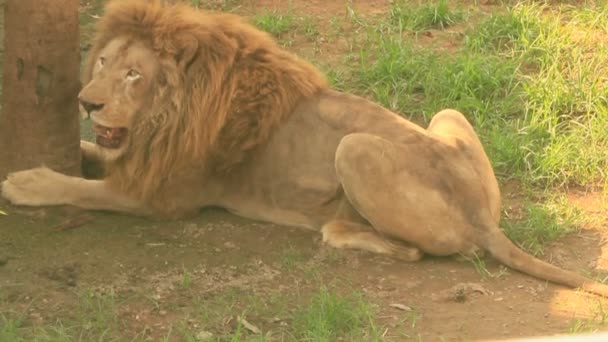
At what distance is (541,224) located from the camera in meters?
5.77

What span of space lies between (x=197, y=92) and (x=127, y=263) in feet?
2.96

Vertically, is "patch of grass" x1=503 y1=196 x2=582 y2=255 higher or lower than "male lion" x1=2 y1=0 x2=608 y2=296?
lower

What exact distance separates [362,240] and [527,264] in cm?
79

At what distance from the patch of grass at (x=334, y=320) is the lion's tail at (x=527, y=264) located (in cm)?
81

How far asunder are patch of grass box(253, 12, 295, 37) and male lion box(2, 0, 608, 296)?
2240mm

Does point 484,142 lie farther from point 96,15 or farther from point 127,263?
point 96,15

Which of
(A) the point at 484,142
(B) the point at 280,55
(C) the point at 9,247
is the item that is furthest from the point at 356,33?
(C) the point at 9,247

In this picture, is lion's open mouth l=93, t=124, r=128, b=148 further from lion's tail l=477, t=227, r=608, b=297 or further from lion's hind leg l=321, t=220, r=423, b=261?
lion's tail l=477, t=227, r=608, b=297

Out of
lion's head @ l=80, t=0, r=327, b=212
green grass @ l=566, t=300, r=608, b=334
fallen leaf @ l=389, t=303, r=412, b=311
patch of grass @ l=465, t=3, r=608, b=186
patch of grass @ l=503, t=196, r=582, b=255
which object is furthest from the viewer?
patch of grass @ l=465, t=3, r=608, b=186

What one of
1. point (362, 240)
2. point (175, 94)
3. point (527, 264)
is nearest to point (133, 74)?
point (175, 94)

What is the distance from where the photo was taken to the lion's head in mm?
5508

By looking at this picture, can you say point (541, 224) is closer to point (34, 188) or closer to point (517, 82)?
point (517, 82)

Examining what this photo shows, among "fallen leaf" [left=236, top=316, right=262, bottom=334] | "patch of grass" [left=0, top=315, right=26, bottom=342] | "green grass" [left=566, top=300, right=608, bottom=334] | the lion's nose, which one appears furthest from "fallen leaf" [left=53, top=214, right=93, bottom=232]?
"green grass" [left=566, top=300, right=608, bottom=334]

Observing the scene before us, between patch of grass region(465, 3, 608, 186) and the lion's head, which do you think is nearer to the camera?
the lion's head
